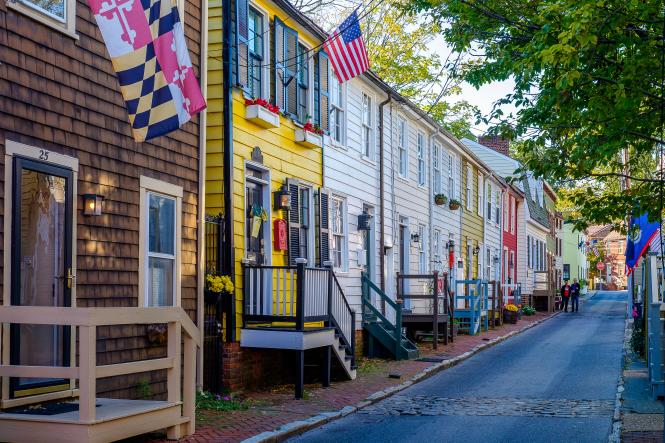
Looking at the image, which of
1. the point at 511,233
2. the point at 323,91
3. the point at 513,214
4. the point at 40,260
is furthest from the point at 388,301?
the point at 513,214

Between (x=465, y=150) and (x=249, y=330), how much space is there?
18.0m

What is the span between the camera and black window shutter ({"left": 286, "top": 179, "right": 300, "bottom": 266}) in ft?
49.4

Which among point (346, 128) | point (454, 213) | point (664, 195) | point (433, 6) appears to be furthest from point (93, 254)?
point (454, 213)

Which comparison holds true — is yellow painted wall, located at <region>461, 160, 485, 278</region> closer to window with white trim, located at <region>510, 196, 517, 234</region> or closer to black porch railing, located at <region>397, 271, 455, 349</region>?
black porch railing, located at <region>397, 271, 455, 349</region>

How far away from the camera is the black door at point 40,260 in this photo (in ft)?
28.3

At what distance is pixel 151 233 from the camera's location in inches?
446

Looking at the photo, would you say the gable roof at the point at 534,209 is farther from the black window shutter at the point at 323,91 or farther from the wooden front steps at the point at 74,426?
the wooden front steps at the point at 74,426

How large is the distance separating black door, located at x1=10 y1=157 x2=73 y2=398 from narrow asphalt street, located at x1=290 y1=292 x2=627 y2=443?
2.86m

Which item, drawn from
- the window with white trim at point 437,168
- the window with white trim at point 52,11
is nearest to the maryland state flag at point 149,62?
the window with white trim at point 52,11

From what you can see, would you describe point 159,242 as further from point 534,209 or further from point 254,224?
point 534,209

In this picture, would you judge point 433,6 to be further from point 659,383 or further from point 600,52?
point 659,383

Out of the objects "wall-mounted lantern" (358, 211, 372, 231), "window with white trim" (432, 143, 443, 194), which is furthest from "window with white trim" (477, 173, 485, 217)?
"wall-mounted lantern" (358, 211, 372, 231)

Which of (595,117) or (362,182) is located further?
(362,182)

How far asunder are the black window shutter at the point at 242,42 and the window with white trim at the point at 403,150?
Answer: 9787mm
